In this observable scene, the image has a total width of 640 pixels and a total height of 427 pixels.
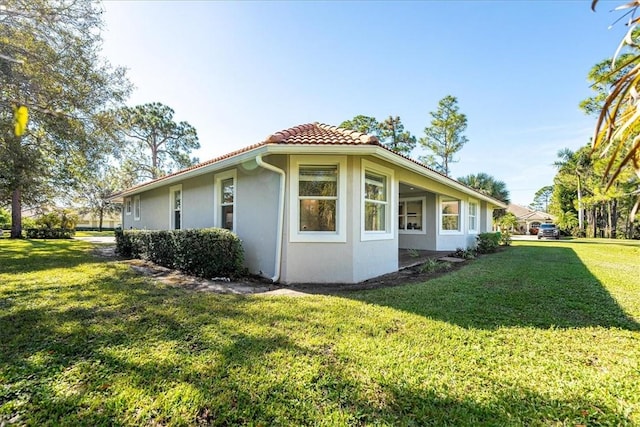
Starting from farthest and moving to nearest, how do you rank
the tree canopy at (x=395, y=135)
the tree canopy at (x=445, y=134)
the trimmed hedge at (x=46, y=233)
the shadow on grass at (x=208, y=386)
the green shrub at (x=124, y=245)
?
the tree canopy at (x=445, y=134)
the tree canopy at (x=395, y=135)
the trimmed hedge at (x=46, y=233)
the green shrub at (x=124, y=245)
the shadow on grass at (x=208, y=386)

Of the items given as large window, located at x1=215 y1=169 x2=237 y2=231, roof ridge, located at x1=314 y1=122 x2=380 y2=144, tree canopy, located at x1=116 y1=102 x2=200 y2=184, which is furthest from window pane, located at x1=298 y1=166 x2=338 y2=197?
tree canopy, located at x1=116 y1=102 x2=200 y2=184

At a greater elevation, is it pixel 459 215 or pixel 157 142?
pixel 157 142

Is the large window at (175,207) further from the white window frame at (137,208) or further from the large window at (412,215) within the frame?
the large window at (412,215)

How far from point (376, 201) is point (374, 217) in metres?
0.42

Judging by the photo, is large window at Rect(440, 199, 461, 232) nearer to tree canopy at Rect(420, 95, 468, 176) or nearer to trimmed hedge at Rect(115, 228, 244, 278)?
trimmed hedge at Rect(115, 228, 244, 278)

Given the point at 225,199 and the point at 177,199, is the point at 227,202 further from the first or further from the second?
the point at 177,199

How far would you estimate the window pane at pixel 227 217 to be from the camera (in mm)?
8953

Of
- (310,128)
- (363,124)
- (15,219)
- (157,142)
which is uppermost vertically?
(363,124)

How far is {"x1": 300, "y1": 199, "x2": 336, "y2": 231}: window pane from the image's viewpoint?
271 inches

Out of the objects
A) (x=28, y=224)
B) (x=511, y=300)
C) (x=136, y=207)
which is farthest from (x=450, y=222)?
(x=28, y=224)

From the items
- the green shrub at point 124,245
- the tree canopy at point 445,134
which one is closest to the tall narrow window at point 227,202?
the green shrub at point 124,245

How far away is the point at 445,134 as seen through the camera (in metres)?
30.9

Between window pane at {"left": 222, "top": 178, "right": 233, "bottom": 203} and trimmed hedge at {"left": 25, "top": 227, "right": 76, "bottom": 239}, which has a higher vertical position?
window pane at {"left": 222, "top": 178, "right": 233, "bottom": 203}

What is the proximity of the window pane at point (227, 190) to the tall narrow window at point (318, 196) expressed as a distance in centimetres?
298
